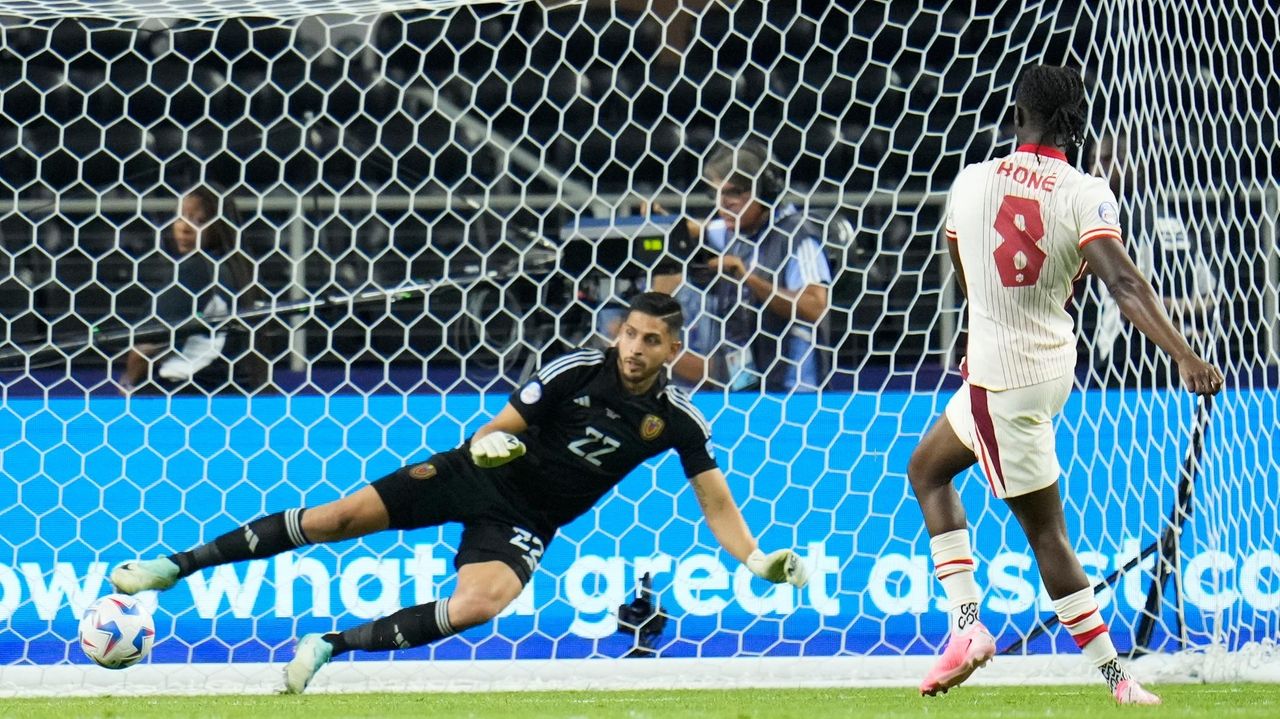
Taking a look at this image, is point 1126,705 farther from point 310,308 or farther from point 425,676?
point 310,308

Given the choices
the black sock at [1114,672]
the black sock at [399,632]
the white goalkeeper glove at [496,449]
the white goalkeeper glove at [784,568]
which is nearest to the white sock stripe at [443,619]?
the black sock at [399,632]

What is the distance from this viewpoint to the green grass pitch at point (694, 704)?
373 centimetres

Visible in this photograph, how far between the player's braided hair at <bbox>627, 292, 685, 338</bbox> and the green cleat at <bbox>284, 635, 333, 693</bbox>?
4.12ft

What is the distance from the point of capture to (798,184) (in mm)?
7023

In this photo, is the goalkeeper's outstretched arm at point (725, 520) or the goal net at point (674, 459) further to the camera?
the goal net at point (674, 459)

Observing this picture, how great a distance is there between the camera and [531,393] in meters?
4.67

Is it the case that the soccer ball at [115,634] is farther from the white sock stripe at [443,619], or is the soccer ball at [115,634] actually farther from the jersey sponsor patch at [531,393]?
the jersey sponsor patch at [531,393]

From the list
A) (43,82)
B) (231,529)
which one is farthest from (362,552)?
(43,82)

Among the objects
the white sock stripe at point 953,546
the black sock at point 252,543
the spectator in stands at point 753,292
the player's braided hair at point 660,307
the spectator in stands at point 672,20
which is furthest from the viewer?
the spectator in stands at point 672,20

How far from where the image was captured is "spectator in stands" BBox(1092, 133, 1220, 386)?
4.73 m

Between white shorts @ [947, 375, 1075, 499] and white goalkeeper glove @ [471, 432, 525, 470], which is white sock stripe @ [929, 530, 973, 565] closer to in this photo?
white shorts @ [947, 375, 1075, 499]

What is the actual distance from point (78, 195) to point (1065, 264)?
205 inches

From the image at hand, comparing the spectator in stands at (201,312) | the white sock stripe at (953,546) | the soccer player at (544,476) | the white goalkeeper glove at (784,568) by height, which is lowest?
the spectator in stands at (201,312)

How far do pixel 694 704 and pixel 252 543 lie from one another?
131cm
